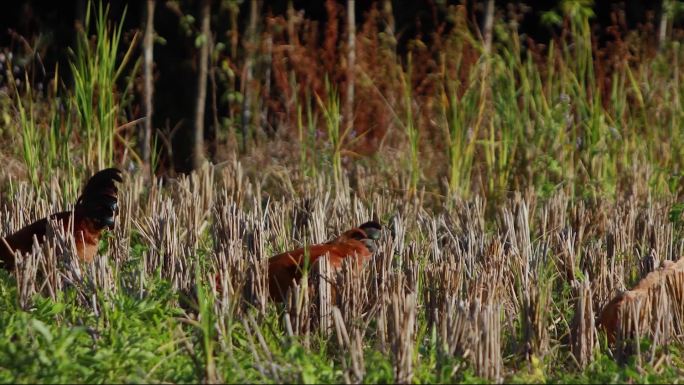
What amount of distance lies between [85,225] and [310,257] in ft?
3.93

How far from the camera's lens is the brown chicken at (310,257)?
442cm

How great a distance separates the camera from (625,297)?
13.2ft

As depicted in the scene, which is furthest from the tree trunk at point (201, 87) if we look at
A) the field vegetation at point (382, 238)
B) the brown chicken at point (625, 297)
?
the brown chicken at point (625, 297)

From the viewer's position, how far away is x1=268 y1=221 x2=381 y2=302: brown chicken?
14.5ft

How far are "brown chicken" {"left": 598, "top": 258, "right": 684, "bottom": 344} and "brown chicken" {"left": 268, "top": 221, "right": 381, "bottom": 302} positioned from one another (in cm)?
96

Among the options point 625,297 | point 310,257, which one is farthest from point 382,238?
point 625,297

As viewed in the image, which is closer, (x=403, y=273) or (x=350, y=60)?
(x=403, y=273)

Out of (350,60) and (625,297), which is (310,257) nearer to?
(625,297)

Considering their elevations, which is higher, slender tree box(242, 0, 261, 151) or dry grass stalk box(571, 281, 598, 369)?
dry grass stalk box(571, 281, 598, 369)

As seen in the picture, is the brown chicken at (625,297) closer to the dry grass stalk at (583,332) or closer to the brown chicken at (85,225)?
the dry grass stalk at (583,332)

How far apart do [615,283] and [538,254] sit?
0.33 m

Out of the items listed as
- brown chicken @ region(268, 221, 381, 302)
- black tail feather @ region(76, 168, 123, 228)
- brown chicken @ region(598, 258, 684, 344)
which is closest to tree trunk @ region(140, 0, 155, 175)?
black tail feather @ region(76, 168, 123, 228)

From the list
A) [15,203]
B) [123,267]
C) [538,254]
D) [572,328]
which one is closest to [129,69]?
[15,203]

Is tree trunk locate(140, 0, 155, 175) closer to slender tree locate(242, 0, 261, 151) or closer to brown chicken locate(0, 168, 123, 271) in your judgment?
slender tree locate(242, 0, 261, 151)
